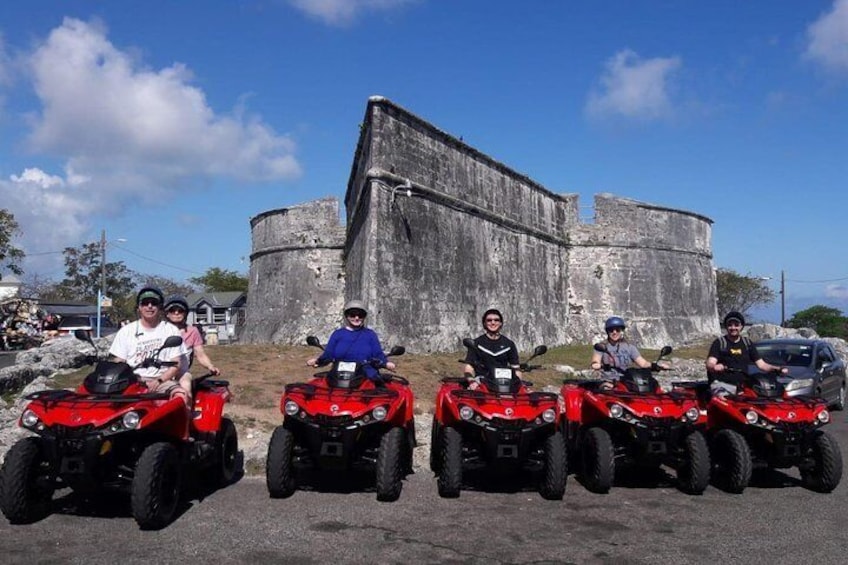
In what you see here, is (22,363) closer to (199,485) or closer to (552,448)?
(199,485)

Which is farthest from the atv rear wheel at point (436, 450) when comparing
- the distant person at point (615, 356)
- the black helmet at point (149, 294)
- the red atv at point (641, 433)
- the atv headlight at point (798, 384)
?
the atv headlight at point (798, 384)

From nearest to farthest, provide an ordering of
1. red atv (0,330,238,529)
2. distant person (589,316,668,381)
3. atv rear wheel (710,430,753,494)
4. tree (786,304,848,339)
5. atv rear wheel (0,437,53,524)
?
red atv (0,330,238,529) < atv rear wheel (0,437,53,524) < atv rear wheel (710,430,753,494) < distant person (589,316,668,381) < tree (786,304,848,339)

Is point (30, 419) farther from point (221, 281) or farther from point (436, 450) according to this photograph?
point (221, 281)

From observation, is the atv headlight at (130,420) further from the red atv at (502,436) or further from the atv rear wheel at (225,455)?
the red atv at (502,436)

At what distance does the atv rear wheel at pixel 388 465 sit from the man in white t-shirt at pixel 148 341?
6.18ft

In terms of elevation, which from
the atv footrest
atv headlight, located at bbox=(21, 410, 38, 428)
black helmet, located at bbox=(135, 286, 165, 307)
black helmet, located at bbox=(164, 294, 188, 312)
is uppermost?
black helmet, located at bbox=(135, 286, 165, 307)

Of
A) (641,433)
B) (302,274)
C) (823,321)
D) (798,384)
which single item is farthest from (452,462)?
(823,321)

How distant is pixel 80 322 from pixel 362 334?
42.2 m

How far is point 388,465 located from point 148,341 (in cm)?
240

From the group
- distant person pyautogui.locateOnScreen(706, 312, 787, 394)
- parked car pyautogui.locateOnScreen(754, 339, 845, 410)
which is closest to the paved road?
distant person pyautogui.locateOnScreen(706, 312, 787, 394)

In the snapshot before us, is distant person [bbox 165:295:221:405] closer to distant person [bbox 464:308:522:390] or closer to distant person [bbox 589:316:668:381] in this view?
distant person [bbox 464:308:522:390]

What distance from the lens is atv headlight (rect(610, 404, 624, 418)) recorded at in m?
6.50

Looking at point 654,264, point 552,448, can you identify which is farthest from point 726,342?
point 654,264

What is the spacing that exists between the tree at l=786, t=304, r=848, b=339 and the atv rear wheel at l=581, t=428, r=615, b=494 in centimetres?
4384
